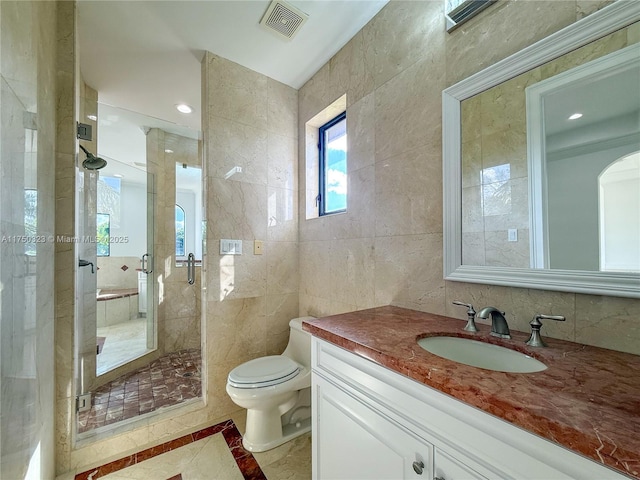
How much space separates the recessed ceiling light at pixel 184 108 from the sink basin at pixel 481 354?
275cm

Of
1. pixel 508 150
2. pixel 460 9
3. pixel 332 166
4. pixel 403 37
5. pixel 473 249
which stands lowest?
pixel 473 249

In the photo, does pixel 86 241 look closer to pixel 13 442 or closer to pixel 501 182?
pixel 13 442

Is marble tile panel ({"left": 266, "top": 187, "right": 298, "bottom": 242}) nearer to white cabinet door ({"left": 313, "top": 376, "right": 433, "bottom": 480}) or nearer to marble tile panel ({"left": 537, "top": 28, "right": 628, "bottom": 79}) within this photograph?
white cabinet door ({"left": 313, "top": 376, "right": 433, "bottom": 480})

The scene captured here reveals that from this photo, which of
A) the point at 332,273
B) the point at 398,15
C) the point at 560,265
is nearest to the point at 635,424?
the point at 560,265

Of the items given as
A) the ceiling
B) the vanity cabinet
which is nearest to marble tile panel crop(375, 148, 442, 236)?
the vanity cabinet

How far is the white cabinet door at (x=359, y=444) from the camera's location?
695mm

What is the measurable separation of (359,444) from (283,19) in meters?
2.15

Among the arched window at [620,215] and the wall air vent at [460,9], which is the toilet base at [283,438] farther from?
the wall air vent at [460,9]

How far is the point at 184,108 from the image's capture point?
247 centimetres

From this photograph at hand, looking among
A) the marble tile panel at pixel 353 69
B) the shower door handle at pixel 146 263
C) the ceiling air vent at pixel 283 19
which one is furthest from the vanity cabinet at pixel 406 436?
the shower door handle at pixel 146 263

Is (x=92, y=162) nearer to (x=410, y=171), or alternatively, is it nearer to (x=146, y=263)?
(x=146, y=263)

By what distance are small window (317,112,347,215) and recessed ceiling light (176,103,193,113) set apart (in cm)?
133

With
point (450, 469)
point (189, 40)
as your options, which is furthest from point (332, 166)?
point (450, 469)

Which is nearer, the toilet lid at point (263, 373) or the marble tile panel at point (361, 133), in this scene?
the toilet lid at point (263, 373)
